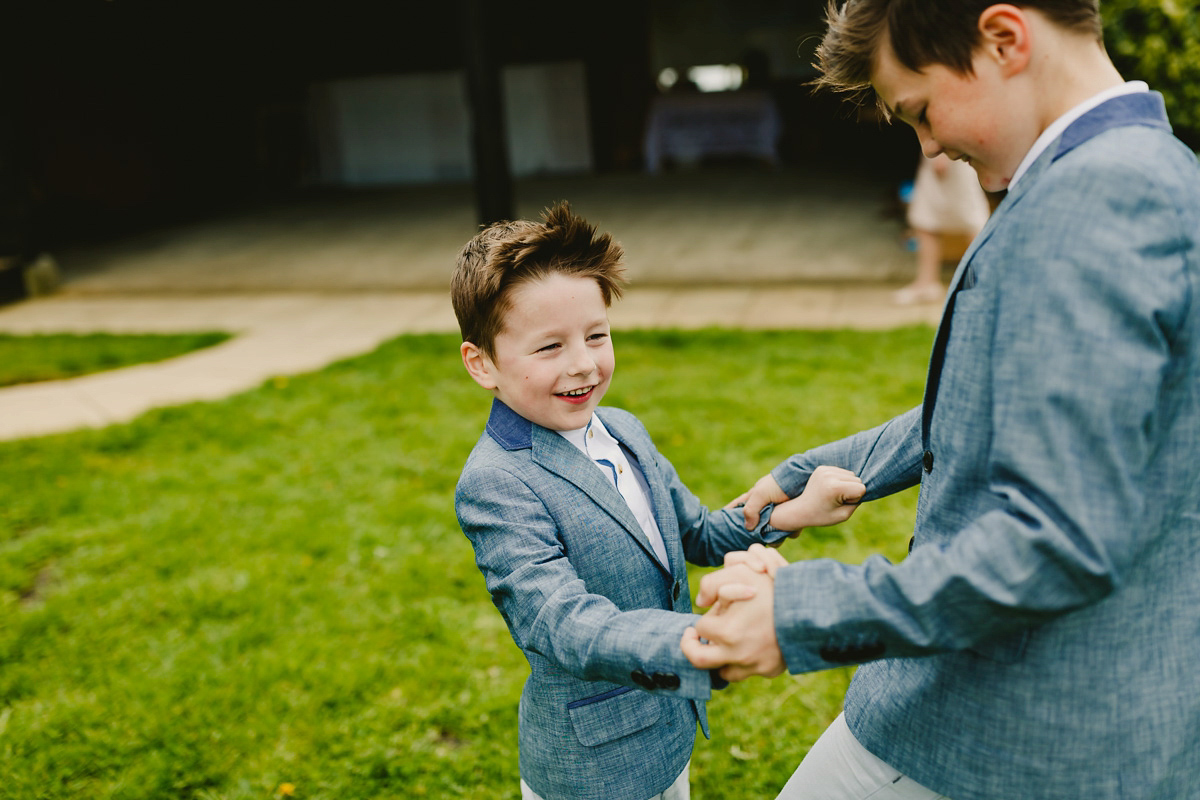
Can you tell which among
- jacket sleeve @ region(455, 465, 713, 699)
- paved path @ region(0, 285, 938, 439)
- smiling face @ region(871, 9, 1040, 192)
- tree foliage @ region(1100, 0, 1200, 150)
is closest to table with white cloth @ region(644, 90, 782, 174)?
paved path @ region(0, 285, 938, 439)

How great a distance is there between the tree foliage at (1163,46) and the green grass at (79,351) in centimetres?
623

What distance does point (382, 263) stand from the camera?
32.6 ft

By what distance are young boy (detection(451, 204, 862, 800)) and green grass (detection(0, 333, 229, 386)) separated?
5.89 m

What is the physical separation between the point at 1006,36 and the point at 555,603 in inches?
35.2

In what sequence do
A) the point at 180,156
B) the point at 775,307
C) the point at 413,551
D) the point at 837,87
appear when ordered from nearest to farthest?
the point at 837,87, the point at 413,551, the point at 775,307, the point at 180,156

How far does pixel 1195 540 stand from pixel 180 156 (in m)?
16.5

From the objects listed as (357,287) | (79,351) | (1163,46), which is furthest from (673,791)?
(357,287)

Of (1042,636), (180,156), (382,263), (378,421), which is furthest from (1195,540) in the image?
(180,156)

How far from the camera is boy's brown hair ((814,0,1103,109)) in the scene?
1.07 metres

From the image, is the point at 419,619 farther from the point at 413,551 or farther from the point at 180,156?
the point at 180,156

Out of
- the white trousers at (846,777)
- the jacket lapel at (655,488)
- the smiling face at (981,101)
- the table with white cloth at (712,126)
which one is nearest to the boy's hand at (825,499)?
the jacket lapel at (655,488)

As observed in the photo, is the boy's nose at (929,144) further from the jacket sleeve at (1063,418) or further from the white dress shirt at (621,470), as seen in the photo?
the white dress shirt at (621,470)

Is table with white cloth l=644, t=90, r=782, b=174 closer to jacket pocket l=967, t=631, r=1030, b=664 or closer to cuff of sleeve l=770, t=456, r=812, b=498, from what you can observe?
cuff of sleeve l=770, t=456, r=812, b=498

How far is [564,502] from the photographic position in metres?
1.50
